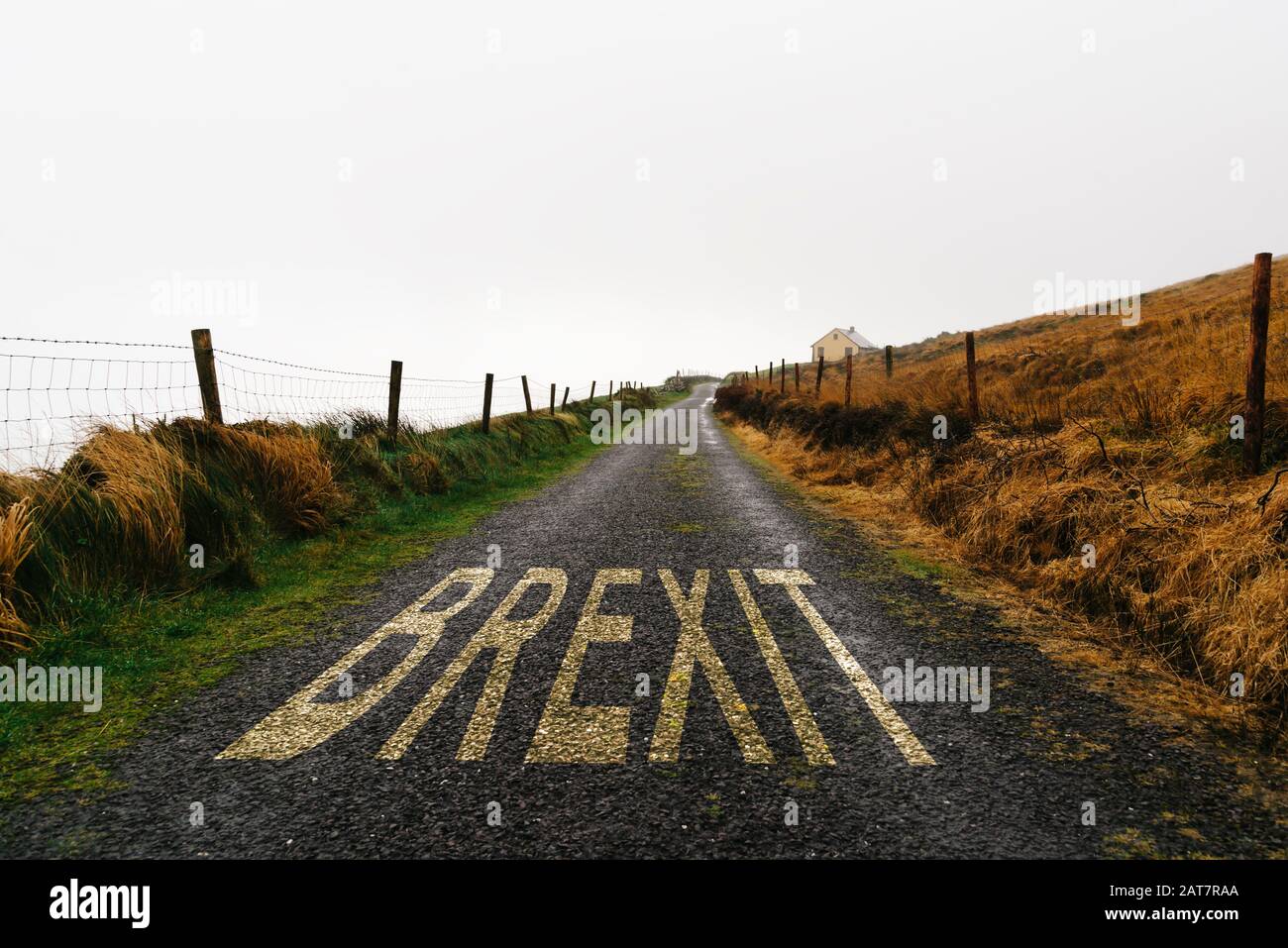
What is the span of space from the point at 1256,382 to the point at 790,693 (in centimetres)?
564

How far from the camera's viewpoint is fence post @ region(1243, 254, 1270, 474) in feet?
20.3

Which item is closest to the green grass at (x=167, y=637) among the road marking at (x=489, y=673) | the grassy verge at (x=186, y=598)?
the grassy verge at (x=186, y=598)

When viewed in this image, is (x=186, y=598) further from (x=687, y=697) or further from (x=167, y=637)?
(x=687, y=697)

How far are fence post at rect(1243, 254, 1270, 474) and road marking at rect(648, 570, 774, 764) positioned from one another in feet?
17.0

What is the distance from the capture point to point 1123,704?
3.94 m

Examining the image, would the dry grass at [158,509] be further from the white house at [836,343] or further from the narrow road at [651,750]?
the white house at [836,343]

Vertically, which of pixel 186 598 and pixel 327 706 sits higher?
pixel 186 598

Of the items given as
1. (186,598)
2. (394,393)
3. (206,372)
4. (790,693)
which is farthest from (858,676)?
(394,393)

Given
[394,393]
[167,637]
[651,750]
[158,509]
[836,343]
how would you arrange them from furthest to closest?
[836,343] < [394,393] < [158,509] < [167,637] < [651,750]

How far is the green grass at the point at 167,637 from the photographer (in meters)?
3.46

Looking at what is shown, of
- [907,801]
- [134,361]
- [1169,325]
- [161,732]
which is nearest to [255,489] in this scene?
[134,361]

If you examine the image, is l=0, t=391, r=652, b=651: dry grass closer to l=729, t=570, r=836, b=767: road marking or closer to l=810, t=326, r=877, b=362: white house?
l=729, t=570, r=836, b=767: road marking

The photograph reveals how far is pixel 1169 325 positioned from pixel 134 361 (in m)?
21.5

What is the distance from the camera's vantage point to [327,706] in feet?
12.9
